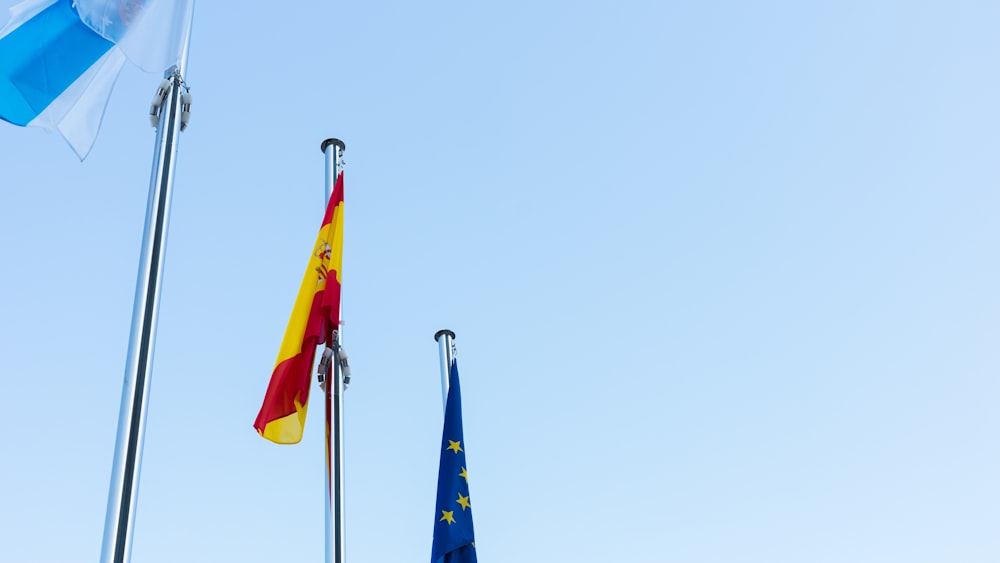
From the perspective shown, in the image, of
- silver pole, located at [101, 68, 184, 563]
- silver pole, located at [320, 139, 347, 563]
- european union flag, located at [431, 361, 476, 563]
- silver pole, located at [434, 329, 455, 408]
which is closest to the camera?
silver pole, located at [101, 68, 184, 563]

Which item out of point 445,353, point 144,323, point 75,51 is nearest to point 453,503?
point 445,353

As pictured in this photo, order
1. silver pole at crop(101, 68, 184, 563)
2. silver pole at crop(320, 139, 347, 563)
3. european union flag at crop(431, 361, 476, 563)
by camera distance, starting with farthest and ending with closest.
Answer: european union flag at crop(431, 361, 476, 563) < silver pole at crop(320, 139, 347, 563) < silver pole at crop(101, 68, 184, 563)

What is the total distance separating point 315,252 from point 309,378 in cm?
165

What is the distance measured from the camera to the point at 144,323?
7441 millimetres

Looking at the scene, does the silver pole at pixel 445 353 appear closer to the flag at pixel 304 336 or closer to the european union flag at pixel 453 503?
the european union flag at pixel 453 503

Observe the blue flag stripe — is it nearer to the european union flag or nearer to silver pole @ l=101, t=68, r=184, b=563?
silver pole @ l=101, t=68, r=184, b=563

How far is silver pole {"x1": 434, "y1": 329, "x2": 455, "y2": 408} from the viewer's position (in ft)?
41.5

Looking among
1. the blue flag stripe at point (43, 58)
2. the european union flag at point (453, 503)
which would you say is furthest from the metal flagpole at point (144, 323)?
the european union flag at point (453, 503)

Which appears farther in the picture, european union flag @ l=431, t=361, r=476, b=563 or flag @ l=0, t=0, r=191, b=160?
european union flag @ l=431, t=361, r=476, b=563

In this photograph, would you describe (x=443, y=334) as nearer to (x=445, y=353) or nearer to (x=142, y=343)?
(x=445, y=353)

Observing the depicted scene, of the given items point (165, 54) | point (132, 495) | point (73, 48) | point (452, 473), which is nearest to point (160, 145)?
point (165, 54)

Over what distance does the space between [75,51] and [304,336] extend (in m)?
3.46

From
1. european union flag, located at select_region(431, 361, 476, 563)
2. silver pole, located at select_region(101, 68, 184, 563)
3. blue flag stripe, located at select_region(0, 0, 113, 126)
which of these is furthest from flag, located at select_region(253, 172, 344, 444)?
blue flag stripe, located at select_region(0, 0, 113, 126)

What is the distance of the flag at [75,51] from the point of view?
9.09m
